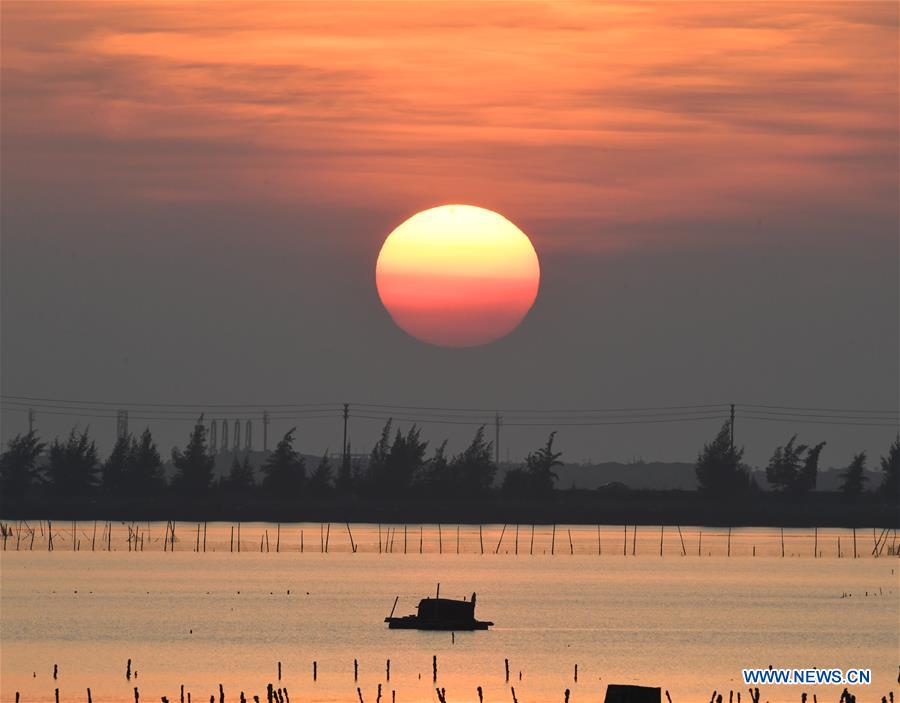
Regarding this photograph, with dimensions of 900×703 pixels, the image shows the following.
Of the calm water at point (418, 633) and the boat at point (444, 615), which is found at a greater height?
the boat at point (444, 615)

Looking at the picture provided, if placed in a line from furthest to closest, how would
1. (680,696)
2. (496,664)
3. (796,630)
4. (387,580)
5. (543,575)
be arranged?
(543,575) → (387,580) → (796,630) → (496,664) → (680,696)

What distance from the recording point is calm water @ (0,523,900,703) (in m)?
84.5

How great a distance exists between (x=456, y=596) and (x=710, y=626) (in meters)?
31.6

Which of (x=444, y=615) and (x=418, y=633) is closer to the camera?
(x=444, y=615)

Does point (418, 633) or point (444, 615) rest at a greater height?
point (444, 615)

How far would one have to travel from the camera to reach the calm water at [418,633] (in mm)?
84500

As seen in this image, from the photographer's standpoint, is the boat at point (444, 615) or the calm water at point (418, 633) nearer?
the calm water at point (418, 633)

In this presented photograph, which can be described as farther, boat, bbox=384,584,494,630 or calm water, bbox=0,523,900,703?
boat, bbox=384,584,494,630

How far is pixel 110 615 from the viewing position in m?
123

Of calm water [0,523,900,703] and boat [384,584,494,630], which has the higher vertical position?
boat [384,584,494,630]

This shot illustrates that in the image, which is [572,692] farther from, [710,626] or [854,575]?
[854,575]

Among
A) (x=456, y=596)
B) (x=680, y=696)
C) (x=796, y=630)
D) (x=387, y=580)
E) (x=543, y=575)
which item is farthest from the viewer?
(x=543, y=575)

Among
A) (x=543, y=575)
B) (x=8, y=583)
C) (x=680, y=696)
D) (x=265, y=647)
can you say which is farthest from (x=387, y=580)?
(x=680, y=696)

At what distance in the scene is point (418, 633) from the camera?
361 ft
